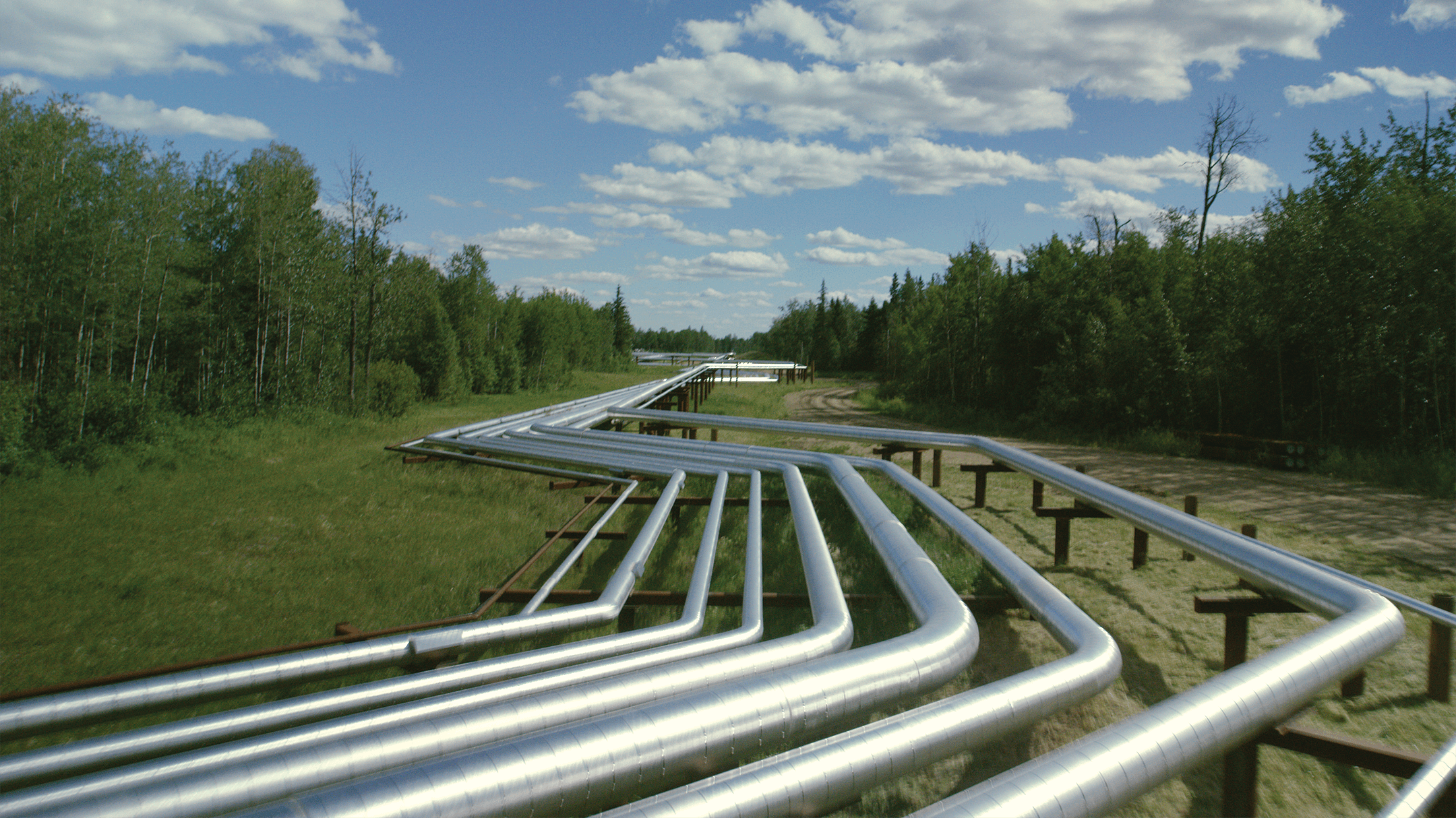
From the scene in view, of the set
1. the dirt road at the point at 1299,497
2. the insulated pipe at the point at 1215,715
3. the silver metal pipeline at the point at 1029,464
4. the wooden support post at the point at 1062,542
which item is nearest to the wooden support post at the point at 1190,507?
the silver metal pipeline at the point at 1029,464

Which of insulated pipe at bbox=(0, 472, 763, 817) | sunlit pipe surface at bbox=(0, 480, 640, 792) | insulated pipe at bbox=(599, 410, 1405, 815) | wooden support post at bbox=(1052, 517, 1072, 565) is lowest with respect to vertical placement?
wooden support post at bbox=(1052, 517, 1072, 565)

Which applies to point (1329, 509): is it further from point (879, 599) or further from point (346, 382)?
point (346, 382)

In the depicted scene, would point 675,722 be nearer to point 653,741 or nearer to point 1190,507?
point 653,741

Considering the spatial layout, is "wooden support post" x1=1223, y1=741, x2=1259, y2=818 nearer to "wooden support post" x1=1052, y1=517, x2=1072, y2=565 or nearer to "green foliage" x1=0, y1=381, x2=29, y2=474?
"wooden support post" x1=1052, y1=517, x2=1072, y2=565

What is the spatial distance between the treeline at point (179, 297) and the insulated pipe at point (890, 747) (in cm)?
1423

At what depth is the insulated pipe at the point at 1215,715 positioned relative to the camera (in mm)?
1690

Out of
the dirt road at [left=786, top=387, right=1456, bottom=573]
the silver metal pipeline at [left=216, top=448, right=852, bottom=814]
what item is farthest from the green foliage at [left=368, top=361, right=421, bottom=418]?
the silver metal pipeline at [left=216, top=448, right=852, bottom=814]

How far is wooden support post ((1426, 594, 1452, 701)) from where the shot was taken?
13.4ft

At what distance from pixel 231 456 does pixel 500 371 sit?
23.9 metres

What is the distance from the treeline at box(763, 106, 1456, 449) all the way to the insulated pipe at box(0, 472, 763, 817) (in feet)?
50.2

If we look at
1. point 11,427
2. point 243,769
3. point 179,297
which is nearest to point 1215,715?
point 243,769

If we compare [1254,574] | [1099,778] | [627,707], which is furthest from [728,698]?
[1254,574]

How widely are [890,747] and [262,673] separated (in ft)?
8.57

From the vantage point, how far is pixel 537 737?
1.76m
